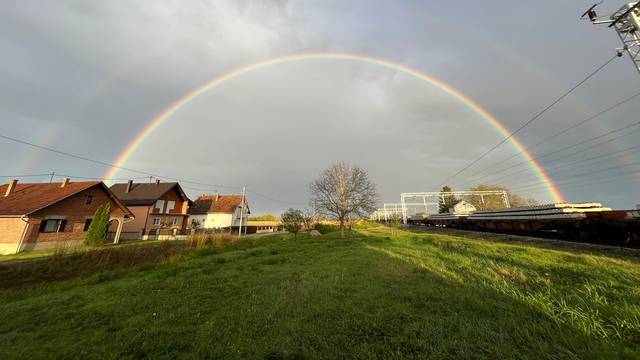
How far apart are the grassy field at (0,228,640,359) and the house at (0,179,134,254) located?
19.3 m

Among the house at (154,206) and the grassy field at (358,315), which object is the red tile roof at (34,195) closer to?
the house at (154,206)

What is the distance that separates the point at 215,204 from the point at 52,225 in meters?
34.3

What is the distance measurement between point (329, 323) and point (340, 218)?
27.6 meters

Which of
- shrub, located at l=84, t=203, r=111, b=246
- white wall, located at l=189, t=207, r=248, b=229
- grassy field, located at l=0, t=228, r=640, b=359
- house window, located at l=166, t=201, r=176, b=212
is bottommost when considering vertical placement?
grassy field, located at l=0, t=228, r=640, b=359

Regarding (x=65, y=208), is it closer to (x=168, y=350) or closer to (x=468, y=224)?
(x=168, y=350)

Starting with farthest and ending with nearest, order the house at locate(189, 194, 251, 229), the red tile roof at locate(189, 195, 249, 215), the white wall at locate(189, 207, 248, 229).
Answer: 1. the red tile roof at locate(189, 195, 249, 215)
2. the house at locate(189, 194, 251, 229)
3. the white wall at locate(189, 207, 248, 229)

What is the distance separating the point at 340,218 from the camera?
3183 cm

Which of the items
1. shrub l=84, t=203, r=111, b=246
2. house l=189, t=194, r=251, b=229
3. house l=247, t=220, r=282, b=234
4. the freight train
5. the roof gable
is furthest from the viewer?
house l=247, t=220, r=282, b=234

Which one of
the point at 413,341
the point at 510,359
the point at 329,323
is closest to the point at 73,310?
the point at 329,323

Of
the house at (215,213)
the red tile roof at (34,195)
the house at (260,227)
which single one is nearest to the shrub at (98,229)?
the red tile roof at (34,195)

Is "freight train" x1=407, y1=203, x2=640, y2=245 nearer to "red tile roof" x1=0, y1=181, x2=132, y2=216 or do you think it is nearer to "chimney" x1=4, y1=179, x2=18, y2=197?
"red tile roof" x1=0, y1=181, x2=132, y2=216

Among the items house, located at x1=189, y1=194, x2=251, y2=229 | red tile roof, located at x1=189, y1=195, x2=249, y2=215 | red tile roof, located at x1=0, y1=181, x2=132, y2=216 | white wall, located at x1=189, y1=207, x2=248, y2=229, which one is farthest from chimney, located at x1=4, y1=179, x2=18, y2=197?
red tile roof, located at x1=189, y1=195, x2=249, y2=215

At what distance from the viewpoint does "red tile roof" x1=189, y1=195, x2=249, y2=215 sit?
184 feet

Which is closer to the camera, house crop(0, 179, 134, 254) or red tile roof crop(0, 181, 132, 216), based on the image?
house crop(0, 179, 134, 254)
